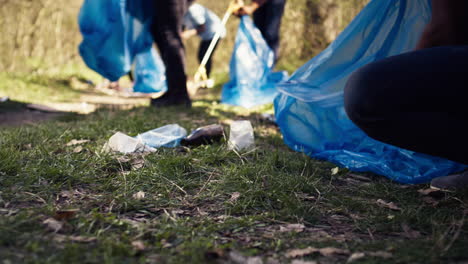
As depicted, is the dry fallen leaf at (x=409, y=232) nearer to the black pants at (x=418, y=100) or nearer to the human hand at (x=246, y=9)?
the black pants at (x=418, y=100)

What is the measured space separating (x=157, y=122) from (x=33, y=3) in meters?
4.34

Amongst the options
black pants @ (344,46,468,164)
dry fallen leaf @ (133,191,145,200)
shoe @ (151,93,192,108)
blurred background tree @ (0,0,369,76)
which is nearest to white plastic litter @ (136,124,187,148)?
dry fallen leaf @ (133,191,145,200)

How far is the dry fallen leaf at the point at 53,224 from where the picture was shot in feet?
3.56

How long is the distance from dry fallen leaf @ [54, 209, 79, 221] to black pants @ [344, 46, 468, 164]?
91 cm

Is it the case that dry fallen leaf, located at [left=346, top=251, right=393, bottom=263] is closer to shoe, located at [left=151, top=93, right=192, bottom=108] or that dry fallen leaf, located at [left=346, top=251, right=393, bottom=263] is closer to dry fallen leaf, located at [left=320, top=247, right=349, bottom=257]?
dry fallen leaf, located at [left=320, top=247, right=349, bottom=257]

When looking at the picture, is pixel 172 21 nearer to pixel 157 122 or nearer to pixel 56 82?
pixel 157 122

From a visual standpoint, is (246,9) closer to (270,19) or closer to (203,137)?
(270,19)

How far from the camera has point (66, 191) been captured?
140 centimetres

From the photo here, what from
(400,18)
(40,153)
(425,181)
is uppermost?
(400,18)

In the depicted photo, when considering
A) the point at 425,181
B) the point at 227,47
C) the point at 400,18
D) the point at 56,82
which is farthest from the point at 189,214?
the point at 227,47

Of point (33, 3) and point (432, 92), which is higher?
point (33, 3)

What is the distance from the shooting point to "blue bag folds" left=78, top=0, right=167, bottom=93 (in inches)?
127

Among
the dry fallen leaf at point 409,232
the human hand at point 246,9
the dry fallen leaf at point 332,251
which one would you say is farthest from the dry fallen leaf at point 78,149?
the human hand at point 246,9

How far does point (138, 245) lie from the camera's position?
3.38 ft
